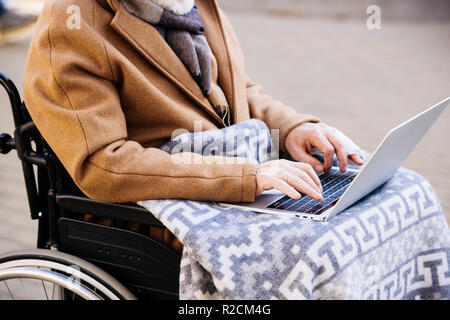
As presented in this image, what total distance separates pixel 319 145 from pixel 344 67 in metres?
5.14

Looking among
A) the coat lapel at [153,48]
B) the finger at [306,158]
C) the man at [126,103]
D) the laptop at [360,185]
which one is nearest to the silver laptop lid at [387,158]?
the laptop at [360,185]

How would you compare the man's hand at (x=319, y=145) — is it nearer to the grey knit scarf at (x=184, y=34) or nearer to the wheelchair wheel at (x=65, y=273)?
the grey knit scarf at (x=184, y=34)

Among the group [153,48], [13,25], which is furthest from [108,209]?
[13,25]

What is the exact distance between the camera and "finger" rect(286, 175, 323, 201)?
1256mm

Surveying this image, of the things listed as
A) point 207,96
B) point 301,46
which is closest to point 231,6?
point 301,46

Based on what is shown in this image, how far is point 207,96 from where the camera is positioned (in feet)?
4.99

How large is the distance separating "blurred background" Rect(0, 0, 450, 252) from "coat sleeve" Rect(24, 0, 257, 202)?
0.64 m

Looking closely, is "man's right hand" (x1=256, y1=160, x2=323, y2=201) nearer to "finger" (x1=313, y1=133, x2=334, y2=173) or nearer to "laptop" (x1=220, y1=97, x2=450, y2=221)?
"laptop" (x1=220, y1=97, x2=450, y2=221)

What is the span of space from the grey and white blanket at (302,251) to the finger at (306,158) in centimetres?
23

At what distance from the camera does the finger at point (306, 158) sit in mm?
1578

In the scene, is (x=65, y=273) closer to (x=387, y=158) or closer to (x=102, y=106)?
(x=102, y=106)

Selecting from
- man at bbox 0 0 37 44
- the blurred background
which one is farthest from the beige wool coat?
man at bbox 0 0 37 44
